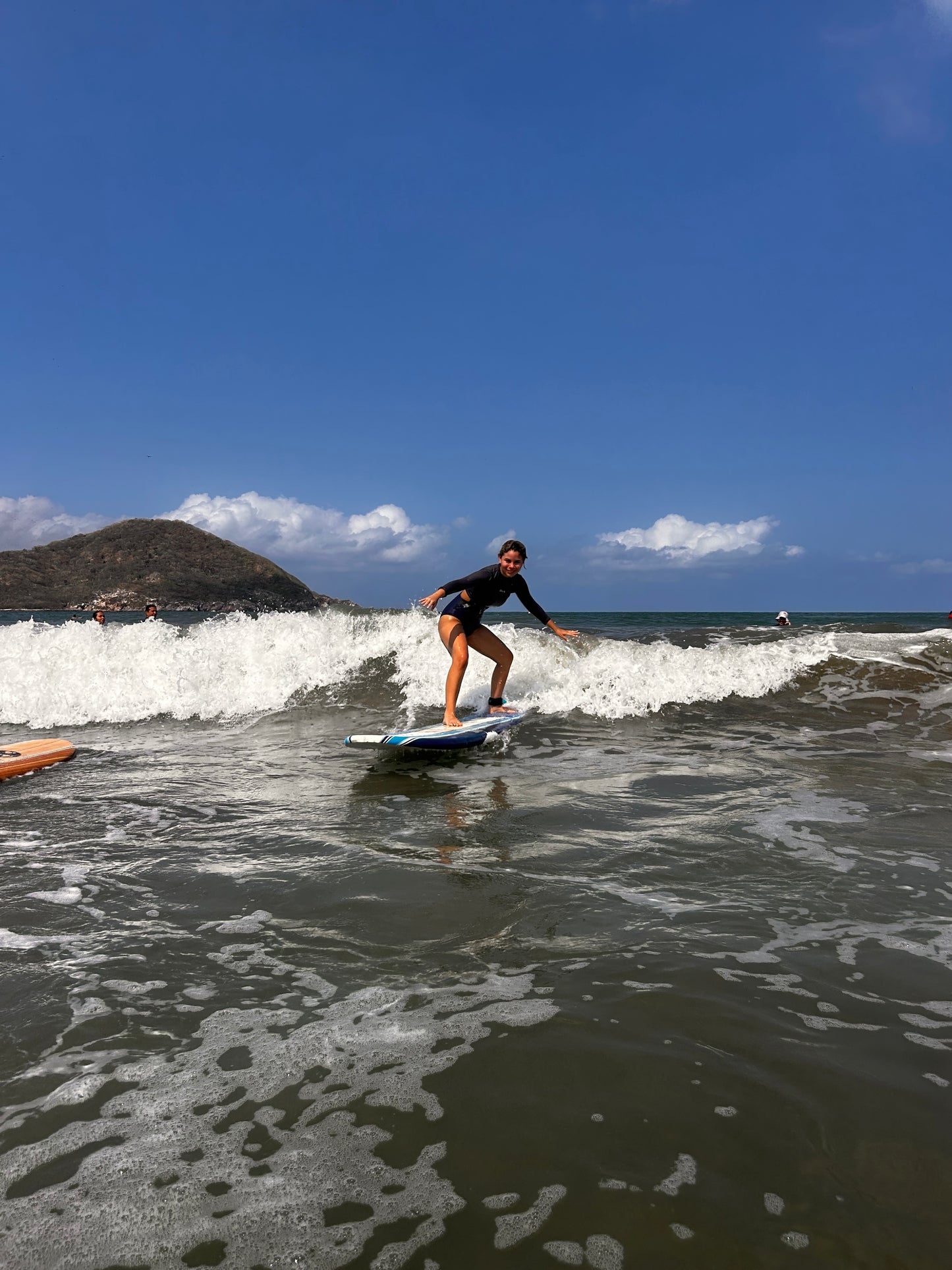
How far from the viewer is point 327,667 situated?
1348 centimetres

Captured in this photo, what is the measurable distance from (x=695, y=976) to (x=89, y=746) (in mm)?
8567

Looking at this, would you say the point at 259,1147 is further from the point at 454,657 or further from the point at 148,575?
the point at 148,575

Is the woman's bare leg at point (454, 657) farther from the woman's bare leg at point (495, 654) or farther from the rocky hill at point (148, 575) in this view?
the rocky hill at point (148, 575)

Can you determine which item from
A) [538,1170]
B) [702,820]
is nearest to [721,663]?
[702,820]

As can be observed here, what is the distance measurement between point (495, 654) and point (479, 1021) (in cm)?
685

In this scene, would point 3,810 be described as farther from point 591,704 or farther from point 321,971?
point 591,704

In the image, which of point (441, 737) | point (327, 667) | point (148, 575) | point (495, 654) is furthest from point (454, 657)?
point (148, 575)

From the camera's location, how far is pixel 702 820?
214 inches

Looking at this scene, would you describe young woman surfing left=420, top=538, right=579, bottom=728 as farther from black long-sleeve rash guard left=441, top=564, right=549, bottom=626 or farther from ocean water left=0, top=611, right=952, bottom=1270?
ocean water left=0, top=611, right=952, bottom=1270

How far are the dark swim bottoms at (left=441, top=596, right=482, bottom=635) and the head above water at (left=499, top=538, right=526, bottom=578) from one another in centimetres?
59

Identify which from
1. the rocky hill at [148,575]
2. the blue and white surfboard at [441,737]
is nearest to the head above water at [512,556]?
the blue and white surfboard at [441,737]

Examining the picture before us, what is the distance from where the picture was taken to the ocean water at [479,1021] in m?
1.92

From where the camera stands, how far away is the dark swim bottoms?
8750 mm

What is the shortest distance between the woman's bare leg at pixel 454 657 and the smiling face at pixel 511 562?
0.83m
